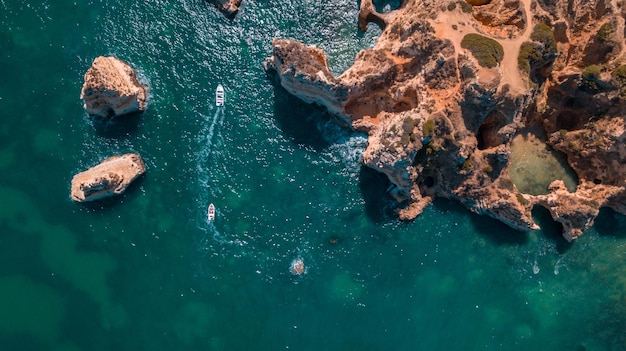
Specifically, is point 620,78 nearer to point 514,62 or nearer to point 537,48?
point 537,48

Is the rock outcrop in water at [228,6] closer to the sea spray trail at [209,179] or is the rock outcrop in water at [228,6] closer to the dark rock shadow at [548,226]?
the sea spray trail at [209,179]

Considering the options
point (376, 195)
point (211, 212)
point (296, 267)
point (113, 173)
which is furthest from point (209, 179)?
point (376, 195)

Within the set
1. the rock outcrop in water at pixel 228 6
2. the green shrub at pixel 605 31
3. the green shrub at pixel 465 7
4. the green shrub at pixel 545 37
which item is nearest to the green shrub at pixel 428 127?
the green shrub at pixel 465 7

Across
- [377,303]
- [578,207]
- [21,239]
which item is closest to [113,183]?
[21,239]

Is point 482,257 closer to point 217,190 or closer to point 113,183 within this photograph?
point 217,190

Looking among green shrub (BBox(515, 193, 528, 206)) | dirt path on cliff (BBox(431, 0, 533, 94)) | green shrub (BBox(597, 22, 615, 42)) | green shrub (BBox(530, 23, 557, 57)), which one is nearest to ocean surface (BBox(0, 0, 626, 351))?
green shrub (BBox(515, 193, 528, 206))

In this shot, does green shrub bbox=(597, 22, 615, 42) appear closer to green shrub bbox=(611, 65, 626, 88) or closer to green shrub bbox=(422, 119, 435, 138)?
green shrub bbox=(611, 65, 626, 88)

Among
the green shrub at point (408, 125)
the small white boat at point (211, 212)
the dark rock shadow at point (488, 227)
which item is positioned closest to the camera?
the green shrub at point (408, 125)
